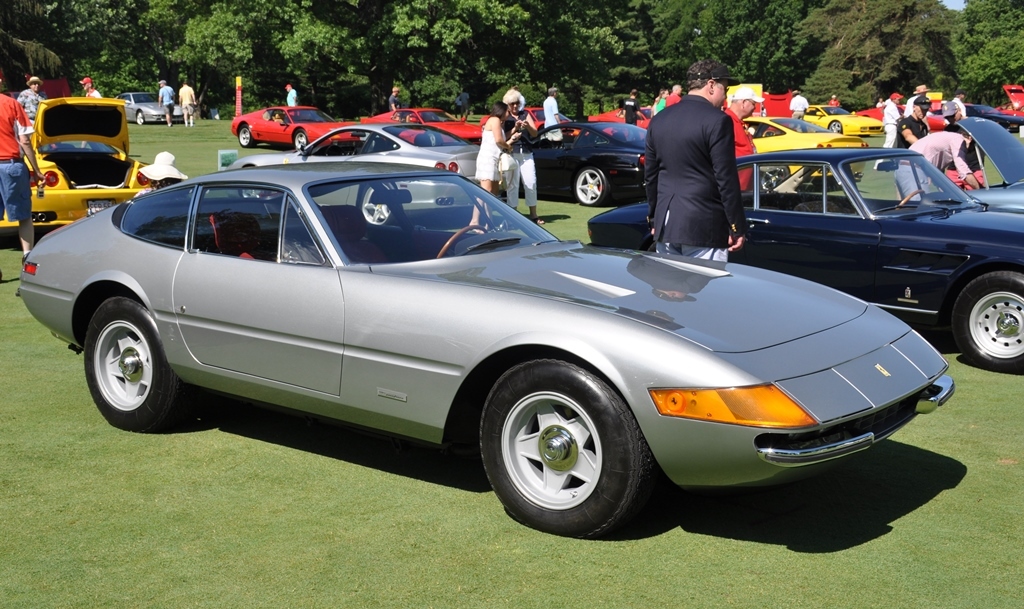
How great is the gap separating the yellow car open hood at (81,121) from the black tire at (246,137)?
18978 millimetres

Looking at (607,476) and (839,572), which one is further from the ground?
(607,476)

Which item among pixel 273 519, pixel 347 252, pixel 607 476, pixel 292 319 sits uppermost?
pixel 347 252

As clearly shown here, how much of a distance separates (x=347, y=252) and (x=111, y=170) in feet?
28.4

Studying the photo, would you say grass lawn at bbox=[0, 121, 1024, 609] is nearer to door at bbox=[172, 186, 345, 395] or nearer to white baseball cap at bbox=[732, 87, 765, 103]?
door at bbox=[172, 186, 345, 395]

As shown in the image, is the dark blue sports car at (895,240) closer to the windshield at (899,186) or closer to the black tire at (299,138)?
the windshield at (899,186)

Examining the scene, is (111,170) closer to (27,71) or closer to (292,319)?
(292,319)

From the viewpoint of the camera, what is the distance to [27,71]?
46094mm

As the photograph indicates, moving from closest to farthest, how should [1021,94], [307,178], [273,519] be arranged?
[273,519] < [307,178] < [1021,94]

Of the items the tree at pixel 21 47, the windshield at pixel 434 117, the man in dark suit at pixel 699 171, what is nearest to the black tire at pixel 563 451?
the man in dark suit at pixel 699 171

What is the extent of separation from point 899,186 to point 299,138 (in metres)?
24.2

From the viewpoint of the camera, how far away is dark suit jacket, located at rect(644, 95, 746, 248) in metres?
5.69

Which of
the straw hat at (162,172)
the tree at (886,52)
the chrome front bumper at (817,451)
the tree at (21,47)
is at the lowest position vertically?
the chrome front bumper at (817,451)

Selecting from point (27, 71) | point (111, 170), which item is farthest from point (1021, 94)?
point (111, 170)

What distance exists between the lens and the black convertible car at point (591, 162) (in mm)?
16156
